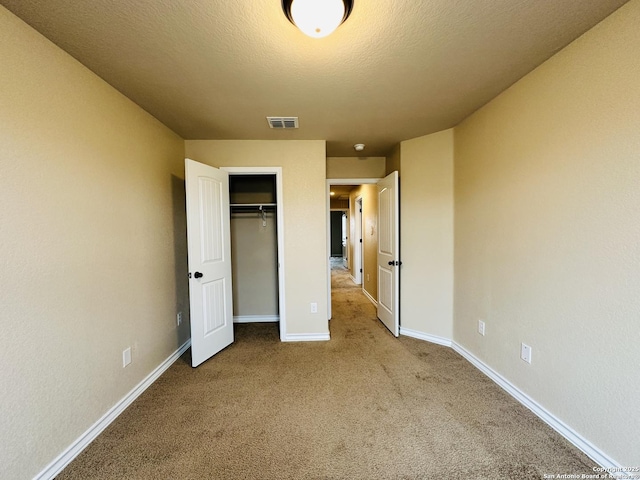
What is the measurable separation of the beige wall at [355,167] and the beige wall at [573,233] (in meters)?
1.58

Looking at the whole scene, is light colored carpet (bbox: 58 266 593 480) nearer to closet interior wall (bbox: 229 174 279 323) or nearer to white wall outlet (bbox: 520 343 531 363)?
white wall outlet (bbox: 520 343 531 363)

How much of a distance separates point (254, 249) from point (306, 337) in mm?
1463

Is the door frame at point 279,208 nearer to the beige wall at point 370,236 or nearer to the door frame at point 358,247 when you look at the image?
the beige wall at point 370,236

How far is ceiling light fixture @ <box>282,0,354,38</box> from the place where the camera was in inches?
42.9

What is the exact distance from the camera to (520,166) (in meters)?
1.84

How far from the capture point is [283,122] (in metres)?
2.42

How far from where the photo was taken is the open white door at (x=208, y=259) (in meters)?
2.38

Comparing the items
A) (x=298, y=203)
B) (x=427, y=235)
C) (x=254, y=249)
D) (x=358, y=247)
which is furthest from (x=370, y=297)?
→ (x=298, y=203)

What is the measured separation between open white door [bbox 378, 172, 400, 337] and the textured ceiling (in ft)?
3.44

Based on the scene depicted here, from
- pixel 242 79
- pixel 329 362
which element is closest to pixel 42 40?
pixel 242 79

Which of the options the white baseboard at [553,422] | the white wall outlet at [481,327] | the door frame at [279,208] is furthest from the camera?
the door frame at [279,208]

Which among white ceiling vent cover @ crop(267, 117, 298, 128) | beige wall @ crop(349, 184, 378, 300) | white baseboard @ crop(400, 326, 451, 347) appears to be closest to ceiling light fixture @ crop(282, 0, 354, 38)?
white ceiling vent cover @ crop(267, 117, 298, 128)

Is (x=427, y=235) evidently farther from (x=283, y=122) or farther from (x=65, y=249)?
(x=65, y=249)

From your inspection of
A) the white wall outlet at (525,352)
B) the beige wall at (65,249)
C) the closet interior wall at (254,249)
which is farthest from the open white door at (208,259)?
the white wall outlet at (525,352)
